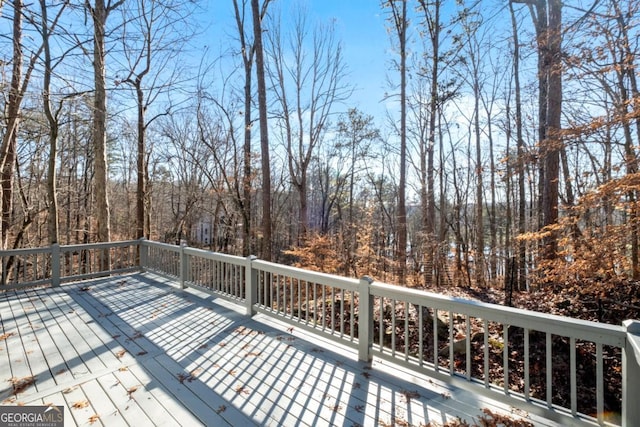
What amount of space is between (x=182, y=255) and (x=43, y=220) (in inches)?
487

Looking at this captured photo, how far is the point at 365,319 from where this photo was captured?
118 inches

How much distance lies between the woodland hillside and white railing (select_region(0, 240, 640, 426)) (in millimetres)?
1155

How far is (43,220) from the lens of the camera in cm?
1318

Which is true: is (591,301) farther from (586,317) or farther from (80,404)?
(80,404)

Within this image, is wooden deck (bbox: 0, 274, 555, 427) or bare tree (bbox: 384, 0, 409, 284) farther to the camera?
bare tree (bbox: 384, 0, 409, 284)

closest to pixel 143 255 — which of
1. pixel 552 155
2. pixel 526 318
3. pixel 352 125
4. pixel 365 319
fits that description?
pixel 365 319

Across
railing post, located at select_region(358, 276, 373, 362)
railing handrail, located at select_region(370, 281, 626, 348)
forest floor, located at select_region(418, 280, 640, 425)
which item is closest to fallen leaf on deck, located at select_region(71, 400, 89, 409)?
railing post, located at select_region(358, 276, 373, 362)

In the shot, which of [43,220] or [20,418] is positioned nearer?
[20,418]

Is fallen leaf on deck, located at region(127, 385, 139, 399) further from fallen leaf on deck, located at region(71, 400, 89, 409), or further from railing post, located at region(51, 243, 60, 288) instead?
railing post, located at region(51, 243, 60, 288)

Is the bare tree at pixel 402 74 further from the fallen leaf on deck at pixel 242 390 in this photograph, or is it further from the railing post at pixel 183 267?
the fallen leaf on deck at pixel 242 390

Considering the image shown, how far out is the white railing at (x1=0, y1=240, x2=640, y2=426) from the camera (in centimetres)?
196

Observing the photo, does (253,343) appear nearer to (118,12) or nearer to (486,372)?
(486,372)

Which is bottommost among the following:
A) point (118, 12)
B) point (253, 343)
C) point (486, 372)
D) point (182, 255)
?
point (253, 343)

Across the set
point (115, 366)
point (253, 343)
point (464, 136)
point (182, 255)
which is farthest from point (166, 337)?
point (464, 136)
